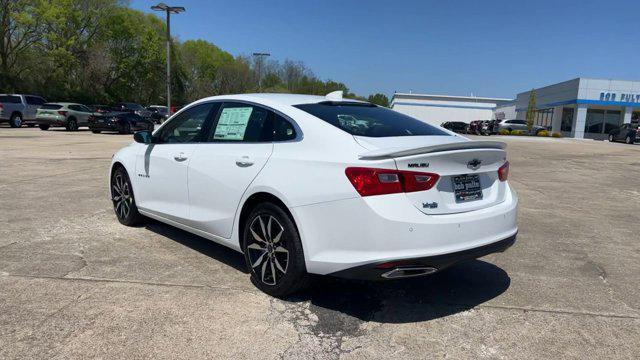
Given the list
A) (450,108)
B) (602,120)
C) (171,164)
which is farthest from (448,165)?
(450,108)

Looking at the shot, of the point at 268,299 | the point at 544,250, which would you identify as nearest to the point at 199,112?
the point at 268,299

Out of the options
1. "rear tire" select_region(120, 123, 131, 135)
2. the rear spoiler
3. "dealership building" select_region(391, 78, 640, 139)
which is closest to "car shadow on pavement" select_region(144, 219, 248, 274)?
the rear spoiler

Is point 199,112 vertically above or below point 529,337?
above

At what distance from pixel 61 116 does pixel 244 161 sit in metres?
27.3

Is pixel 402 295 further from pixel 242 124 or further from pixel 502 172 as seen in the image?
pixel 242 124

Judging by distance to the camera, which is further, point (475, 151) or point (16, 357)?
point (475, 151)

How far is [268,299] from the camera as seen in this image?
12.9ft

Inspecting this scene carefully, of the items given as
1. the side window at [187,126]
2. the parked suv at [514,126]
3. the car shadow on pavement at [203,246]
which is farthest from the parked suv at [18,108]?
the parked suv at [514,126]

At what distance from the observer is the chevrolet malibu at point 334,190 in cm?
328

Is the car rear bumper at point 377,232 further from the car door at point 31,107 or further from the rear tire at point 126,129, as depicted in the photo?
the car door at point 31,107

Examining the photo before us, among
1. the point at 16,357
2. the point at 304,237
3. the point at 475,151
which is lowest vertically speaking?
the point at 16,357

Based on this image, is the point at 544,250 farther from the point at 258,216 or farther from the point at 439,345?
the point at 258,216

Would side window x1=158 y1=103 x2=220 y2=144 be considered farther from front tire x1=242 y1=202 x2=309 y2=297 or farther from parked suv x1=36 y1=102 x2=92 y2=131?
parked suv x1=36 y1=102 x2=92 y2=131

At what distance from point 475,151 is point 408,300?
4.32 feet
